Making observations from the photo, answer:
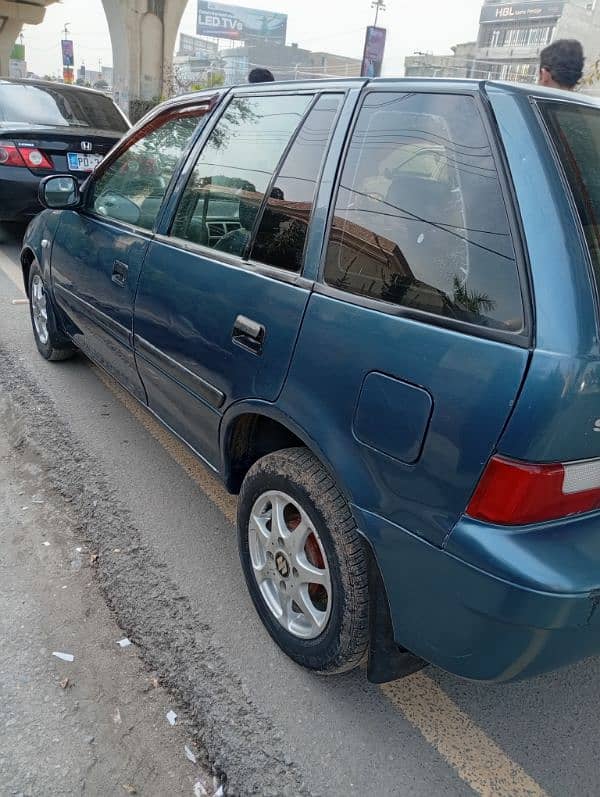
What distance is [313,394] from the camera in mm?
1835

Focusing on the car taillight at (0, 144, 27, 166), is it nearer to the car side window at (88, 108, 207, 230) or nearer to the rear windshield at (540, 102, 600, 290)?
the car side window at (88, 108, 207, 230)

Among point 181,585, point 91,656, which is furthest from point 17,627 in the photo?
point 181,585

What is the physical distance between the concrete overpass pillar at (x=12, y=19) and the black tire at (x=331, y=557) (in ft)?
130

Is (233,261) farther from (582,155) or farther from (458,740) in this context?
(458,740)

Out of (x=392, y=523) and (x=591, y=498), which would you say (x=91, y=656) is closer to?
(x=392, y=523)

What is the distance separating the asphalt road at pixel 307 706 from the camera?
184 cm

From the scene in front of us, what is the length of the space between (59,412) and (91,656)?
2.01 m

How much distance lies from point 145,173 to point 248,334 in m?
1.46

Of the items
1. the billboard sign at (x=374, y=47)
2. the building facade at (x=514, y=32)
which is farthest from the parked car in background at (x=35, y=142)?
the building facade at (x=514, y=32)

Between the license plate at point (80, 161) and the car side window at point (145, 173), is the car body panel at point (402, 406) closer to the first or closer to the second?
the car side window at point (145, 173)

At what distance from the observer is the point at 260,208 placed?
2289 millimetres

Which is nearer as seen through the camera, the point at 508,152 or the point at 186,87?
the point at 508,152

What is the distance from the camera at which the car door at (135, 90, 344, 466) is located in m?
2.06

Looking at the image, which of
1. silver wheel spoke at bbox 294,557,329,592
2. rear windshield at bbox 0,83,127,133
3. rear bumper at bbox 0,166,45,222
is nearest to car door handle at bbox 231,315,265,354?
silver wheel spoke at bbox 294,557,329,592
